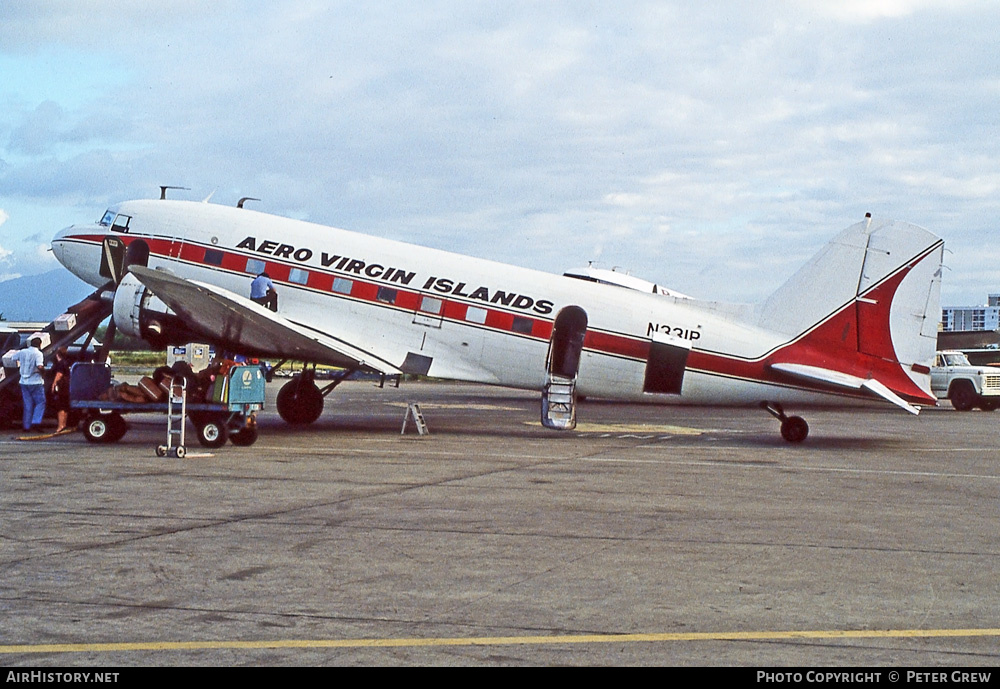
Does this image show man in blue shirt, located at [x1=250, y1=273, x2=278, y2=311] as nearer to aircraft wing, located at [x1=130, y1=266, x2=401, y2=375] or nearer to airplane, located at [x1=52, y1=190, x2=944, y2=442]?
airplane, located at [x1=52, y1=190, x2=944, y2=442]

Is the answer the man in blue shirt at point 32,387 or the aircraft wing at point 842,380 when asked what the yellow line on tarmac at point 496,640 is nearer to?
the aircraft wing at point 842,380

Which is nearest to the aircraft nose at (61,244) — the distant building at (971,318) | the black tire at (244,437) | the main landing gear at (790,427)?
the black tire at (244,437)

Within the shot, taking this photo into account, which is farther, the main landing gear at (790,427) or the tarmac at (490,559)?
the main landing gear at (790,427)

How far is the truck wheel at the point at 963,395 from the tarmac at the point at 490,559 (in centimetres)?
2078

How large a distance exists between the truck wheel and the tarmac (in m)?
20.8

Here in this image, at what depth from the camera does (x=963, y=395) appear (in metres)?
37.2

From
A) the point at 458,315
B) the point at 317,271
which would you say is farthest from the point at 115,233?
the point at 458,315

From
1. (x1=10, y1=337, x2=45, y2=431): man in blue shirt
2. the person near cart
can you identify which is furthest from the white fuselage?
(x1=10, y1=337, x2=45, y2=431): man in blue shirt

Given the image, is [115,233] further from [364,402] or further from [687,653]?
[687,653]

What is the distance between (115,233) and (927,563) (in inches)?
775

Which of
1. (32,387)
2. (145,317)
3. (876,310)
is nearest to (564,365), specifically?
(876,310)

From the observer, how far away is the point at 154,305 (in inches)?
831

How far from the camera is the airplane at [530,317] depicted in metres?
20.2
